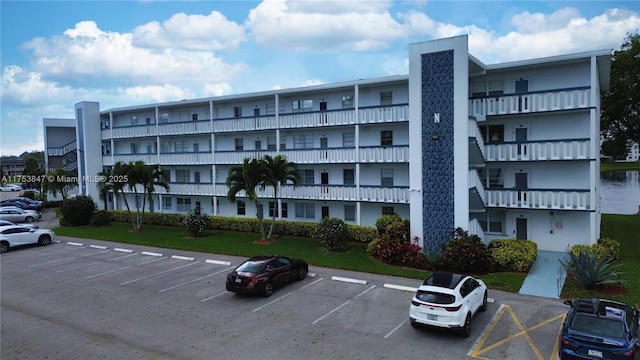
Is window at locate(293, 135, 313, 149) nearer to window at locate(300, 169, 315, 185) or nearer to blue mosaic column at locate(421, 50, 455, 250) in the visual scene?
window at locate(300, 169, 315, 185)

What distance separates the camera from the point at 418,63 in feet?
75.0

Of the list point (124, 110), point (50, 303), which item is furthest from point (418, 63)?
point (124, 110)

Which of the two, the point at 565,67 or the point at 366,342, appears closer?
the point at 366,342

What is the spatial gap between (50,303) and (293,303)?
374 inches

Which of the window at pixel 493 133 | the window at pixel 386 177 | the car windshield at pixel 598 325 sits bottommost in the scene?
the car windshield at pixel 598 325

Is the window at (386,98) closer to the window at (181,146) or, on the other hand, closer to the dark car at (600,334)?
the window at (181,146)

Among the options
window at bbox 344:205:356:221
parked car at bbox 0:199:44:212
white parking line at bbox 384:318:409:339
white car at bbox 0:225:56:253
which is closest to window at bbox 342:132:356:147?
window at bbox 344:205:356:221

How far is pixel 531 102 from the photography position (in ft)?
76.0

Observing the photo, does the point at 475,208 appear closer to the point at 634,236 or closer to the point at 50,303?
the point at 634,236

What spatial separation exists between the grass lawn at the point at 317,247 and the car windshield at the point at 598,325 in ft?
19.7

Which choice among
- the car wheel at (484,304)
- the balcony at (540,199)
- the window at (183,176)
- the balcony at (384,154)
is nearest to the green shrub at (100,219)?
the window at (183,176)

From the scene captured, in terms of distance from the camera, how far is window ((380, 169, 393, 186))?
97.1 feet

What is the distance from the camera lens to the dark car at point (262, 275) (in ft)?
55.2

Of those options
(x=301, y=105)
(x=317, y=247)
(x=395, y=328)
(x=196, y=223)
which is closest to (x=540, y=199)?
(x=317, y=247)
